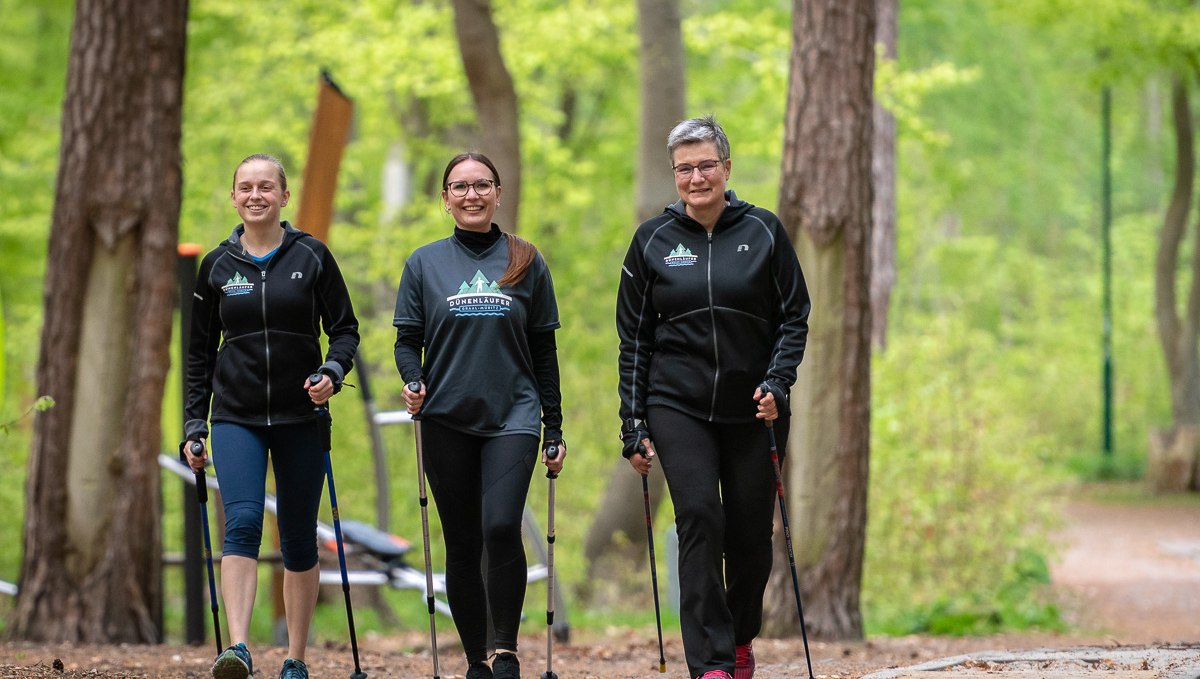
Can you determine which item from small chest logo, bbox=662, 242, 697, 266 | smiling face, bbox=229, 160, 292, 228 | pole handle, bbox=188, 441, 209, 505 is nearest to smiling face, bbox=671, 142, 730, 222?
small chest logo, bbox=662, 242, 697, 266

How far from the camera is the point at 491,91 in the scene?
38.0 ft

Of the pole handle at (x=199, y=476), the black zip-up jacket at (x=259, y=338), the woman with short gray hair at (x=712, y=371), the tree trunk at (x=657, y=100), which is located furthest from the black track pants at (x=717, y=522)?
the tree trunk at (x=657, y=100)

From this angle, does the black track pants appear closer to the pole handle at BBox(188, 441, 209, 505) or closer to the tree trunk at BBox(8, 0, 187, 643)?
the pole handle at BBox(188, 441, 209, 505)

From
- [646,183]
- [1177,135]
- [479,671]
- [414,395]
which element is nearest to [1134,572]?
[646,183]

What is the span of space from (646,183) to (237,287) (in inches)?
328

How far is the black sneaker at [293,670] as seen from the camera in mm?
5633

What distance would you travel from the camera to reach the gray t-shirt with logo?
5480 mm

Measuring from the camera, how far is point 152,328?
8562 millimetres

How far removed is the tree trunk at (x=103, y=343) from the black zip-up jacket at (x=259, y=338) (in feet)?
9.63

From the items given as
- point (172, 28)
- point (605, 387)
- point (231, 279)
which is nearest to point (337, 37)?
point (605, 387)

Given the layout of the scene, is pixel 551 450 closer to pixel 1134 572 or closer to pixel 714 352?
pixel 714 352

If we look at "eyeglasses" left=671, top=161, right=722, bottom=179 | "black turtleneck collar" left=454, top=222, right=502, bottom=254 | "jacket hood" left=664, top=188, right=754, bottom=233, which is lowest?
"black turtleneck collar" left=454, top=222, right=502, bottom=254

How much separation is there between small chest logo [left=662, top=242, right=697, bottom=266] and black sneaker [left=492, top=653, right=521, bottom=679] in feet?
5.10

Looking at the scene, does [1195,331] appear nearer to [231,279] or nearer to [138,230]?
[138,230]
